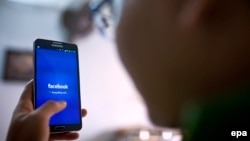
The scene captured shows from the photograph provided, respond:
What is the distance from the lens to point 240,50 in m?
0.30

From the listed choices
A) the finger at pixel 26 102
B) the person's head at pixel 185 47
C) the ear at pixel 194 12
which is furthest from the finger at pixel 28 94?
the ear at pixel 194 12

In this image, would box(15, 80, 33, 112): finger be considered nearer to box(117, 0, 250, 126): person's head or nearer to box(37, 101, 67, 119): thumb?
box(37, 101, 67, 119): thumb

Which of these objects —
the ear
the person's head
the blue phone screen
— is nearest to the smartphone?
the blue phone screen

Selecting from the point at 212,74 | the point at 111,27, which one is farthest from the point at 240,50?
the point at 111,27

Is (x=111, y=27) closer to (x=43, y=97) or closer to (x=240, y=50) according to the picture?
(x=43, y=97)

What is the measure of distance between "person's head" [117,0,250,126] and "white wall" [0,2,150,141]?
0.36 m

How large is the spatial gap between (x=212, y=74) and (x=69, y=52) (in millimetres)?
297

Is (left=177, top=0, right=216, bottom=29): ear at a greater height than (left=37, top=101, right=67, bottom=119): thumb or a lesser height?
greater

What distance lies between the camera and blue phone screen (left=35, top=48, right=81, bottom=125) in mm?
473

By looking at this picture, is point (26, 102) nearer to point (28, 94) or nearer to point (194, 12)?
point (28, 94)

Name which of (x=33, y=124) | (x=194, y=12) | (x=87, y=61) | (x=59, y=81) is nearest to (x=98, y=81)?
(x=87, y=61)

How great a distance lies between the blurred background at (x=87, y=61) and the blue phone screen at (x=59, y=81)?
7.6 inches

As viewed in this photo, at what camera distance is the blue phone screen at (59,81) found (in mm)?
473

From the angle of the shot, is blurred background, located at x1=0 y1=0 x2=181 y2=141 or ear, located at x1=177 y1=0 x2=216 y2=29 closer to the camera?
ear, located at x1=177 y1=0 x2=216 y2=29
